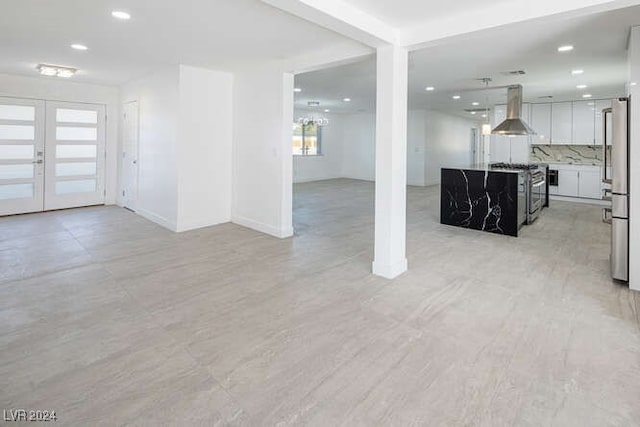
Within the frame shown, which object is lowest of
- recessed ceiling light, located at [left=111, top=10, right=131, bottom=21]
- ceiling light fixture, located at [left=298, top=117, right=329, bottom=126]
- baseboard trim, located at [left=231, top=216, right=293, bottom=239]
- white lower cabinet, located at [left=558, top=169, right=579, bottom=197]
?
baseboard trim, located at [left=231, top=216, right=293, bottom=239]

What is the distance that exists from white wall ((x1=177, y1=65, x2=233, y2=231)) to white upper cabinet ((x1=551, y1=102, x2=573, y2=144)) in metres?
7.49

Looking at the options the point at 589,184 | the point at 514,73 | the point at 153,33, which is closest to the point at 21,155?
the point at 153,33

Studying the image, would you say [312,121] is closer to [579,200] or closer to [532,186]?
[532,186]

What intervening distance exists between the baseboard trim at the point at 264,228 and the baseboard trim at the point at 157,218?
100cm

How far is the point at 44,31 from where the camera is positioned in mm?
4102

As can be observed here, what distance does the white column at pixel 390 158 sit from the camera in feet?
11.9

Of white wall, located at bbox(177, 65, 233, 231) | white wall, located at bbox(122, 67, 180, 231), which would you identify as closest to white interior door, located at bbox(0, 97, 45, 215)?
white wall, located at bbox(122, 67, 180, 231)

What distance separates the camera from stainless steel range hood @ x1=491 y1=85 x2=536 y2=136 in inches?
259

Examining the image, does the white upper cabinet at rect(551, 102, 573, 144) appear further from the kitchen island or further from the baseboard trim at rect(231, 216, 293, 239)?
the baseboard trim at rect(231, 216, 293, 239)

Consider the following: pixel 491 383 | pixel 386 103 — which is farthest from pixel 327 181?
pixel 491 383

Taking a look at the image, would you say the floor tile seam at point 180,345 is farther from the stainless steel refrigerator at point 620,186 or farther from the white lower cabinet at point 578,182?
the white lower cabinet at point 578,182

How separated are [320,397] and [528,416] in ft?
3.41

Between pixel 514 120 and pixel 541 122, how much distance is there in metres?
2.90

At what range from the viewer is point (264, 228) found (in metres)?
5.73
